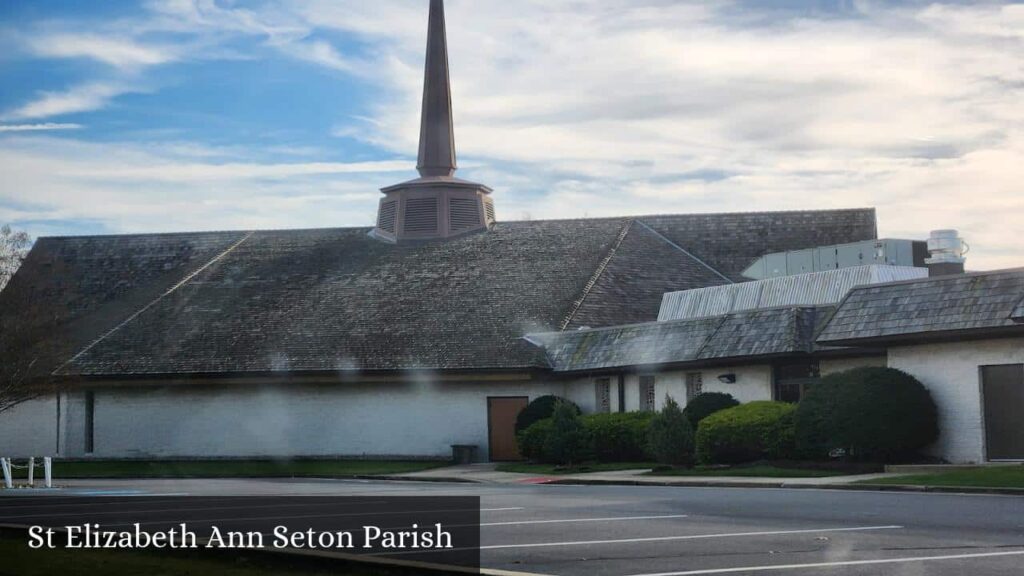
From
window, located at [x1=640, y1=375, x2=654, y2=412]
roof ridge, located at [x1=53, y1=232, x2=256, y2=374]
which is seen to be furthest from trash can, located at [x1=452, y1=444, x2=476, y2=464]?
roof ridge, located at [x1=53, y1=232, x2=256, y2=374]

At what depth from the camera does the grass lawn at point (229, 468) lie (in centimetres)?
3981

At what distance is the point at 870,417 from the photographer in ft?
93.7

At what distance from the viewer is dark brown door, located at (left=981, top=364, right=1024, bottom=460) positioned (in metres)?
27.9

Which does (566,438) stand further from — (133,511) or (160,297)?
(160,297)

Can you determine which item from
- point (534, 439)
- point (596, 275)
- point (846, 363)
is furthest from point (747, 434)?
point (596, 275)

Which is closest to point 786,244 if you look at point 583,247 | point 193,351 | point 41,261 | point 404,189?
point 583,247

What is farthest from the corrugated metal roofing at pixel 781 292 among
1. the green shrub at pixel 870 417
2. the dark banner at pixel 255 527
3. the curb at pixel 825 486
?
the dark banner at pixel 255 527

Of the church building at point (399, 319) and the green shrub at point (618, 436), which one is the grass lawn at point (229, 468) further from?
the green shrub at point (618, 436)

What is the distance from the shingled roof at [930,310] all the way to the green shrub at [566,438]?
8.69 meters

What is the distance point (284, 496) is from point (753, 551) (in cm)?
1326

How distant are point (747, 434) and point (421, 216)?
84.5ft

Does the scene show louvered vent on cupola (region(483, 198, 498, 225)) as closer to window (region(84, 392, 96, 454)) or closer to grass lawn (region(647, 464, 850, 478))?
window (region(84, 392, 96, 454))

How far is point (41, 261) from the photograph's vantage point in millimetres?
54406

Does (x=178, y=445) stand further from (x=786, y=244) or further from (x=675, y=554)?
(x=675, y=554)
